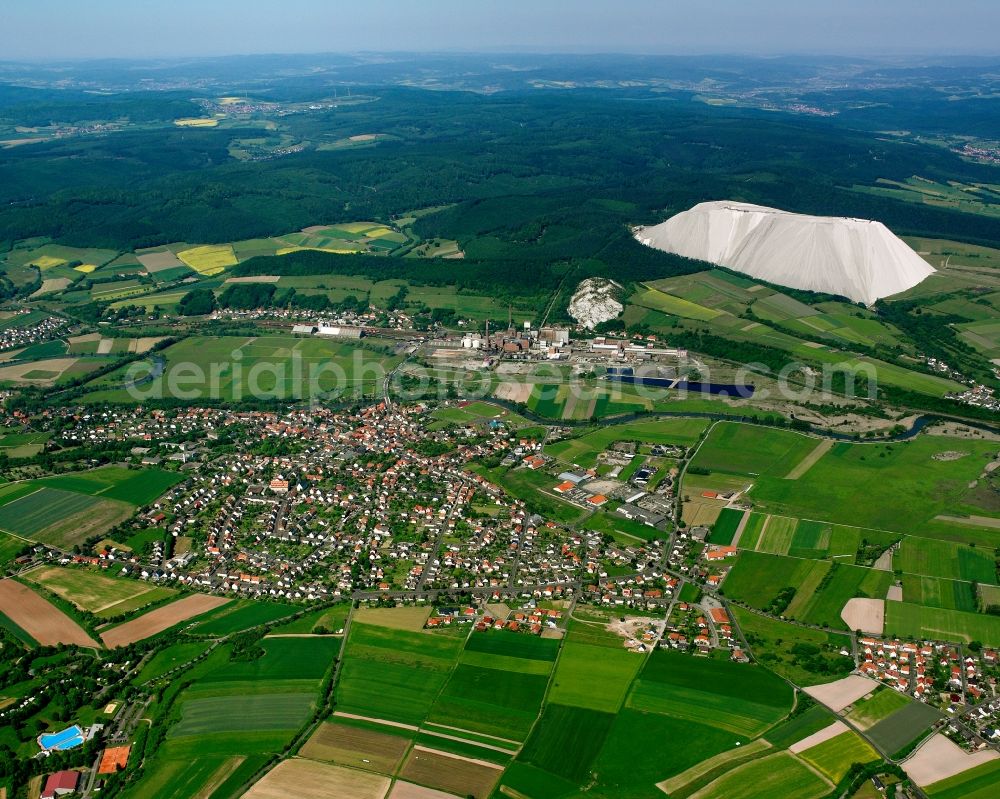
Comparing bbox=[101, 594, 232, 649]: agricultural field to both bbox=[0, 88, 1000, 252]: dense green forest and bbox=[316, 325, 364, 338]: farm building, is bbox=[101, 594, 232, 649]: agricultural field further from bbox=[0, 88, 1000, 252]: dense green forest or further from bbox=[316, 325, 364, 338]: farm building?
bbox=[0, 88, 1000, 252]: dense green forest

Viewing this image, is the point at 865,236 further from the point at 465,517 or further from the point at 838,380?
the point at 465,517

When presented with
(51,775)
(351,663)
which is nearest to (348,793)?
(351,663)

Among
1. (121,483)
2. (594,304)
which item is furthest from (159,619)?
(594,304)

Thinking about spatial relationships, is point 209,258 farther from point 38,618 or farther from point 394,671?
point 394,671

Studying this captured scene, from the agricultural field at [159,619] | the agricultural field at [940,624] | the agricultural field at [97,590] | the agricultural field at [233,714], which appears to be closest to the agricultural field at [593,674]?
the agricultural field at [233,714]

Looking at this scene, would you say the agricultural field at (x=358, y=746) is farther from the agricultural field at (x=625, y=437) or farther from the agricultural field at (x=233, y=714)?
the agricultural field at (x=625, y=437)

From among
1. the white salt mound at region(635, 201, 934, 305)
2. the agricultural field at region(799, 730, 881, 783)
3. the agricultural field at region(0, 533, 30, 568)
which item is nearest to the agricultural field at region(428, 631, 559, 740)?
the agricultural field at region(799, 730, 881, 783)
